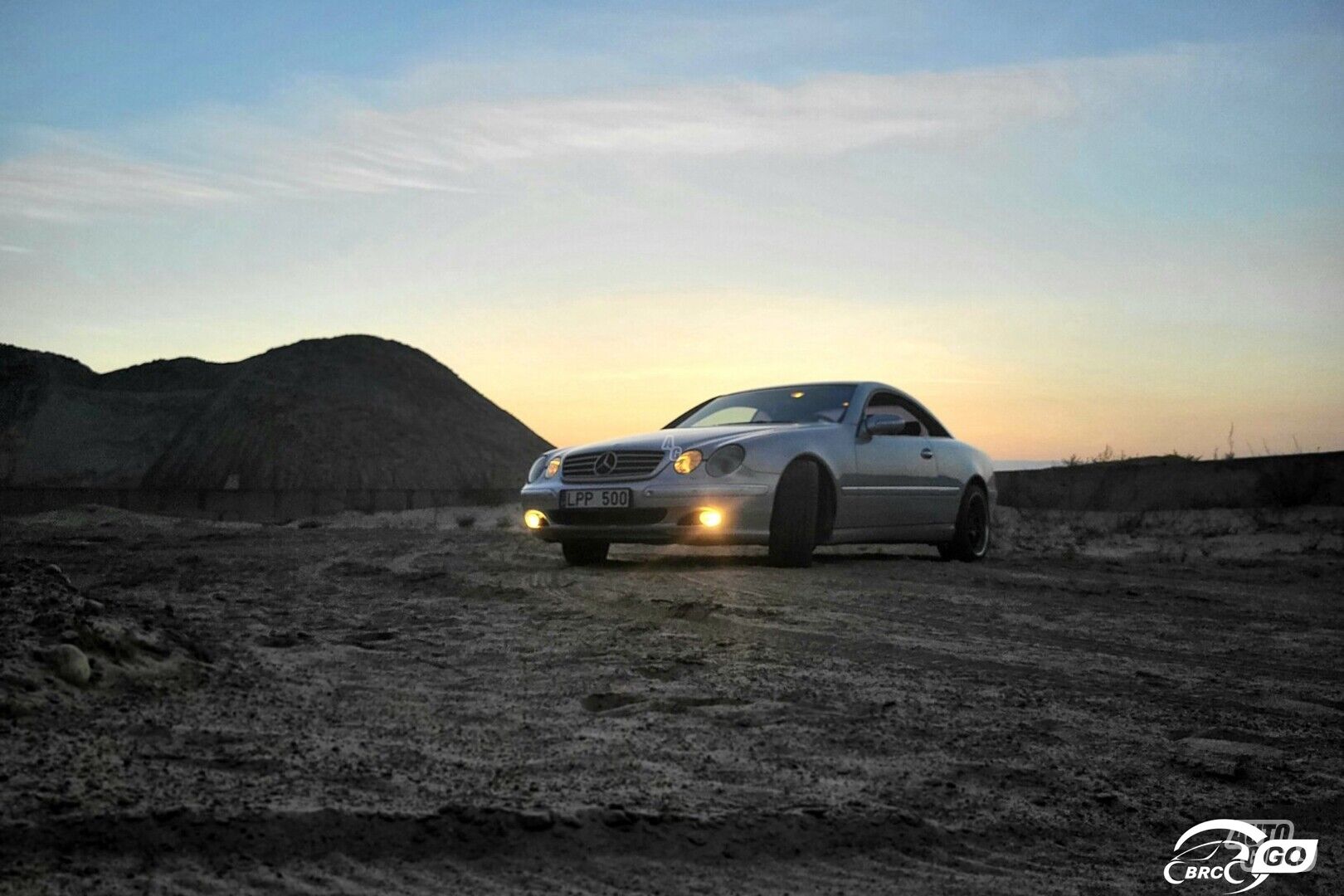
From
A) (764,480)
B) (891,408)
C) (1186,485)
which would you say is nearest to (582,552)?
(764,480)

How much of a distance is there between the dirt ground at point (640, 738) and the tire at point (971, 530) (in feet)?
9.74

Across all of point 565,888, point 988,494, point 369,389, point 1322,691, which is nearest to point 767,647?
point 1322,691

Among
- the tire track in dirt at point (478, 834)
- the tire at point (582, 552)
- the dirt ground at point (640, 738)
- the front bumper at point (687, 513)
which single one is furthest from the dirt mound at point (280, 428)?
the tire track in dirt at point (478, 834)

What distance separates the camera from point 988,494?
11312 mm

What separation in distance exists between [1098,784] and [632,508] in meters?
5.18

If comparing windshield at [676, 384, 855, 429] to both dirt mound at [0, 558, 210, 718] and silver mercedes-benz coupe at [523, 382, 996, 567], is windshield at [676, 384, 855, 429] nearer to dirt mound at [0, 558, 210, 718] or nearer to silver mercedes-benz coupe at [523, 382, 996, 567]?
silver mercedes-benz coupe at [523, 382, 996, 567]

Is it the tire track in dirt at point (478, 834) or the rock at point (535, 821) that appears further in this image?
the rock at point (535, 821)

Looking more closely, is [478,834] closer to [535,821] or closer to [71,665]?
[535,821]

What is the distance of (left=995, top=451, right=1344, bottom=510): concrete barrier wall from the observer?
17.0m

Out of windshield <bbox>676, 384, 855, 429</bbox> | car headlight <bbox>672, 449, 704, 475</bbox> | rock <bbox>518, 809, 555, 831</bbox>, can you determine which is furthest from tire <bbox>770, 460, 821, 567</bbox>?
rock <bbox>518, 809, 555, 831</bbox>

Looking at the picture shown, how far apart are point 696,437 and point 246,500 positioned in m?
28.0

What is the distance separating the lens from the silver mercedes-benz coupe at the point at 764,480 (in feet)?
28.2

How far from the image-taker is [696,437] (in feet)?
29.5

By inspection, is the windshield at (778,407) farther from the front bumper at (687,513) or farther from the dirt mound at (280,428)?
the dirt mound at (280,428)
